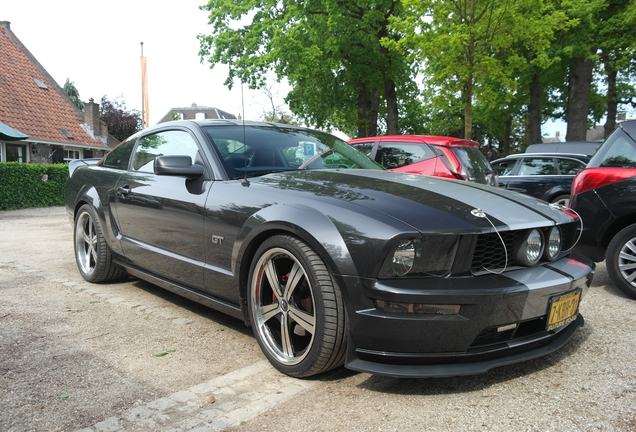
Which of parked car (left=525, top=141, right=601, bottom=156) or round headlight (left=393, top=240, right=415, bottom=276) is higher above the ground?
parked car (left=525, top=141, right=601, bottom=156)

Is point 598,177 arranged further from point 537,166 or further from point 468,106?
point 468,106

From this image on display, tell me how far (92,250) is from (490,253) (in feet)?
13.2

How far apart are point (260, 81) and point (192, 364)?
1978 cm

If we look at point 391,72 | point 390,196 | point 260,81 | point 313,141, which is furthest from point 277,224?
point 260,81

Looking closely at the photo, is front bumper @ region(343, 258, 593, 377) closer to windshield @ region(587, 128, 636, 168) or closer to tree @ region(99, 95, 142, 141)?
windshield @ region(587, 128, 636, 168)

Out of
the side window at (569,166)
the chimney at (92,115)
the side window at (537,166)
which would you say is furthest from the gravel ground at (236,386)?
the chimney at (92,115)

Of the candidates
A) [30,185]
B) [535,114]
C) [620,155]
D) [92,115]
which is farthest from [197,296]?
[92,115]

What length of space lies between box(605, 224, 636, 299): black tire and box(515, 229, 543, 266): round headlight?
2.23 metres

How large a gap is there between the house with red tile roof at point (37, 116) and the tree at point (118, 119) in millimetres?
12807

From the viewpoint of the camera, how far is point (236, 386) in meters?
2.79

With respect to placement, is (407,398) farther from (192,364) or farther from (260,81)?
(260,81)

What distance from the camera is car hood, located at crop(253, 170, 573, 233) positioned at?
103 inches

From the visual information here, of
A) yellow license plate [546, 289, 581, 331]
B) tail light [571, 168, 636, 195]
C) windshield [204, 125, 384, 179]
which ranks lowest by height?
yellow license plate [546, 289, 581, 331]

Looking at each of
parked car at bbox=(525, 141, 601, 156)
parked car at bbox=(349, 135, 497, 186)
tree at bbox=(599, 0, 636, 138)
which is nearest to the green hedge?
parked car at bbox=(349, 135, 497, 186)
